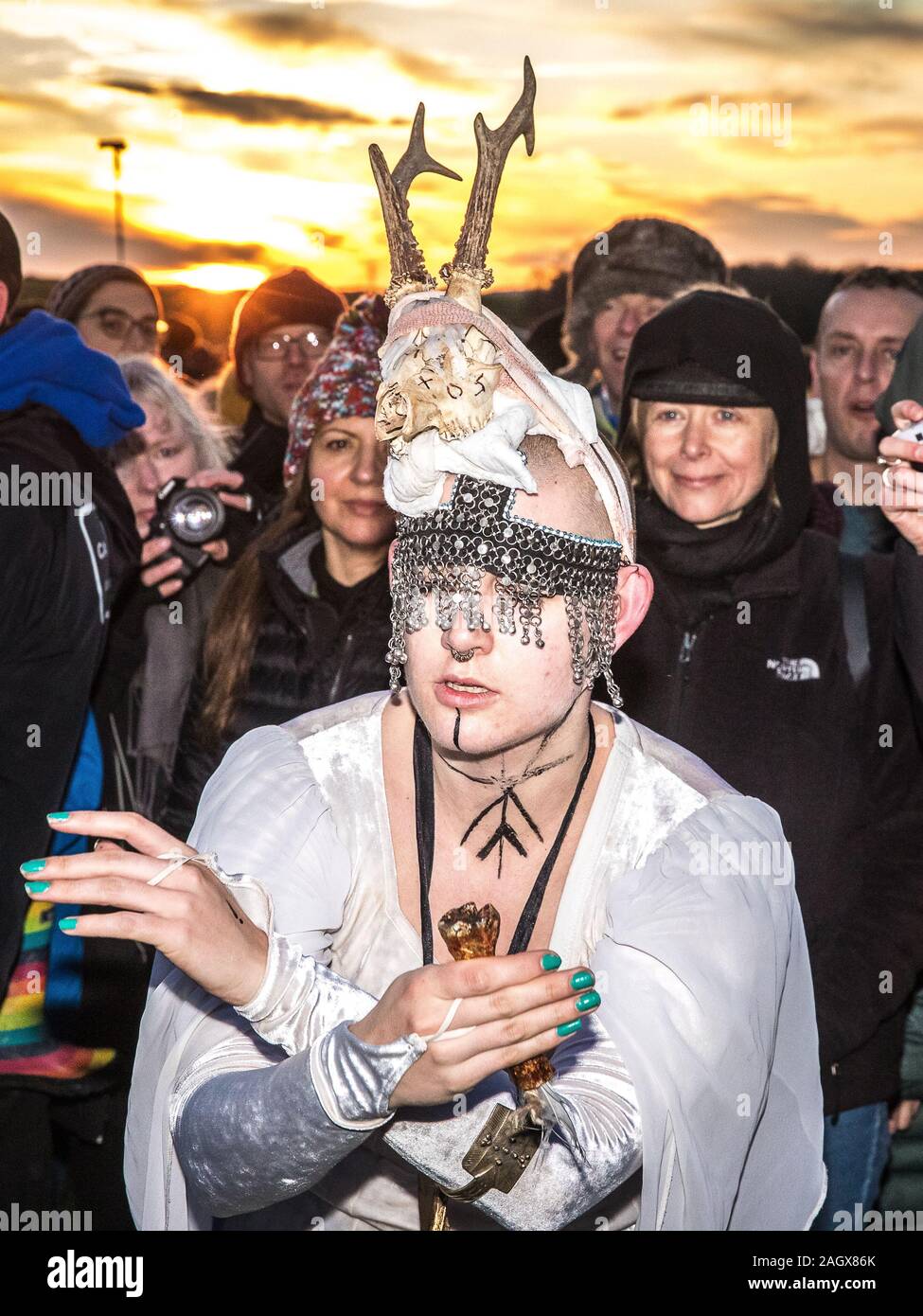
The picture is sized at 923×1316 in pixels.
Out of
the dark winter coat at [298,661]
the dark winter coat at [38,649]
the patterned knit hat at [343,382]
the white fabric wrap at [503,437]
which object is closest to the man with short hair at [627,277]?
the patterned knit hat at [343,382]

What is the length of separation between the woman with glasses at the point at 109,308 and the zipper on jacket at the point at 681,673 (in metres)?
2.11

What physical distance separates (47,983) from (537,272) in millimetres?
2768

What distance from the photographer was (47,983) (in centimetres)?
375

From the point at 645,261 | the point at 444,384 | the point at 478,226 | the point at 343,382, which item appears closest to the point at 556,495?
the point at 444,384

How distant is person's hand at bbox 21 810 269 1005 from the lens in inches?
75.7

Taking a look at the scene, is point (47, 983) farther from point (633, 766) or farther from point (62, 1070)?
point (633, 766)

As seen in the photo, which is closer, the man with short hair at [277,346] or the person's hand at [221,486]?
the person's hand at [221,486]

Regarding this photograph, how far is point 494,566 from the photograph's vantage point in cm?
232

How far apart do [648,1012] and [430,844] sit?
0.48m

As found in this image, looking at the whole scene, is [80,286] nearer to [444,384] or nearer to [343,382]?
[343,382]

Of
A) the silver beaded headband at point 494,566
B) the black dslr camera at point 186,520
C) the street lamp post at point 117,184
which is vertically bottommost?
the silver beaded headband at point 494,566

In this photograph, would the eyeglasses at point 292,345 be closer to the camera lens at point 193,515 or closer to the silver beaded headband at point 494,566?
the camera lens at point 193,515

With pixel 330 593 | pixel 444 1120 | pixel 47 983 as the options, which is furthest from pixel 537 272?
pixel 444 1120

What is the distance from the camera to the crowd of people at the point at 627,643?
331cm
